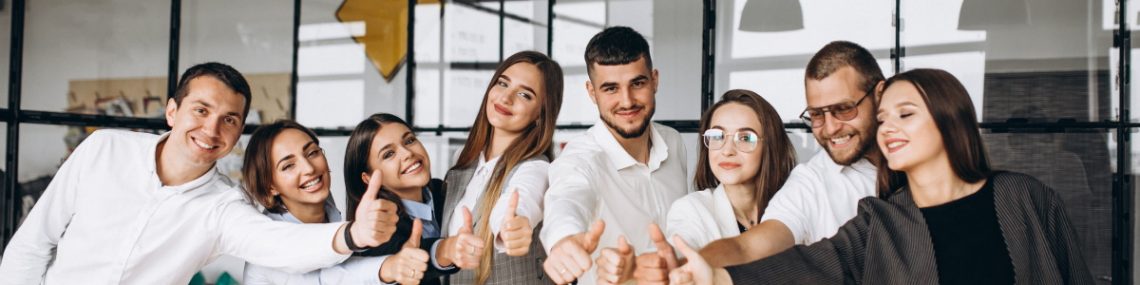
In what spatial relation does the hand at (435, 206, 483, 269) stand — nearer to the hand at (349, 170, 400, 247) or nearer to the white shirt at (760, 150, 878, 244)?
the hand at (349, 170, 400, 247)

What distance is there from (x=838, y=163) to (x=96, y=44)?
316 cm

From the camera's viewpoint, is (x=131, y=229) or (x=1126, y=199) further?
(x=1126, y=199)

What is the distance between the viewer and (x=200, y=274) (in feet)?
15.7

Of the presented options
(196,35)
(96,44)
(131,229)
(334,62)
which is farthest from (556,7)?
(131,229)

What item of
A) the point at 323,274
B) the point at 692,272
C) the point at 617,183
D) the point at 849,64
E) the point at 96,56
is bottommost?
the point at 323,274

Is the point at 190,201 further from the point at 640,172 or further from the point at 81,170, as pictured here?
the point at 640,172

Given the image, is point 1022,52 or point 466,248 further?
point 1022,52

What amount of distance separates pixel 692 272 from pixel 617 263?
0.64ft

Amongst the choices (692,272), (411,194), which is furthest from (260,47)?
(692,272)

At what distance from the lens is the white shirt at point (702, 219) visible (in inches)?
103

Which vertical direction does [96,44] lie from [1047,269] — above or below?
above

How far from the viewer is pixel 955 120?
231 centimetres

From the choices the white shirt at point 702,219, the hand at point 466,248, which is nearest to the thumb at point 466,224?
the hand at point 466,248

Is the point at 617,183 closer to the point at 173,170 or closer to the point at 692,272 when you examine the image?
the point at 692,272
